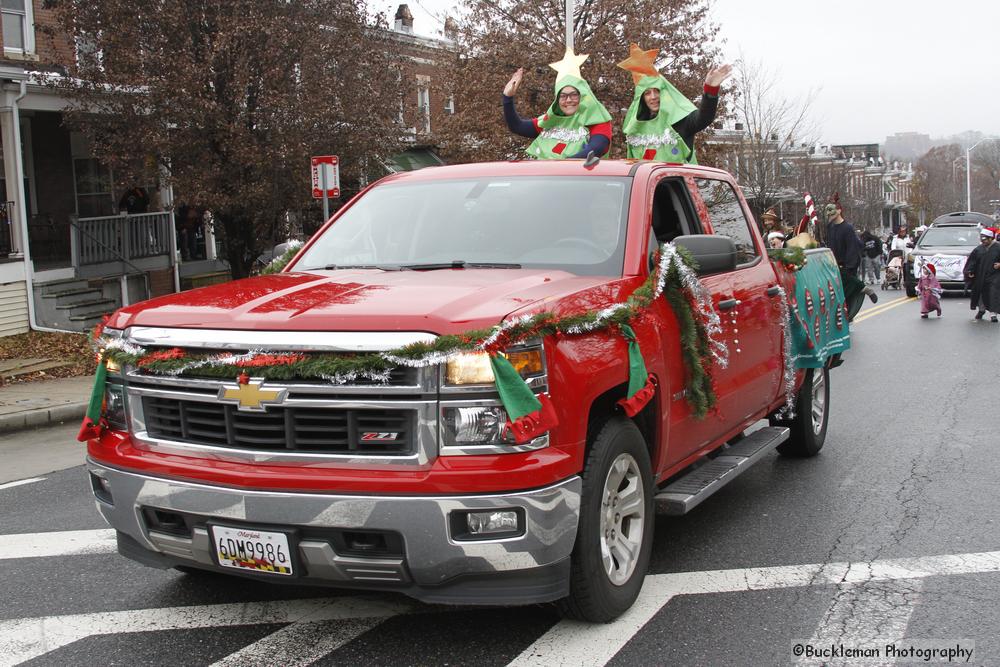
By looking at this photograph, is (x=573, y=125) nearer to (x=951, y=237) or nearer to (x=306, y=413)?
(x=306, y=413)

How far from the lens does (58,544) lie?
556 cm

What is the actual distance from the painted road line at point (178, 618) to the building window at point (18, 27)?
1730 cm

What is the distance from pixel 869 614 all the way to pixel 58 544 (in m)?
4.20

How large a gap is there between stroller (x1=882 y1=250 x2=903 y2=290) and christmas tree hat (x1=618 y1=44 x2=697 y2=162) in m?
25.4

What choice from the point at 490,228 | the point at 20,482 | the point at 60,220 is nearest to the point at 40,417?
the point at 20,482

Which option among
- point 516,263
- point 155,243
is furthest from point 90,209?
point 516,263

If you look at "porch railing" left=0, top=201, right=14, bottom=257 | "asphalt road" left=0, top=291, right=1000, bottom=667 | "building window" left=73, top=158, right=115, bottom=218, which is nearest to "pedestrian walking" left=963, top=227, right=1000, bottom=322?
"asphalt road" left=0, top=291, right=1000, bottom=667

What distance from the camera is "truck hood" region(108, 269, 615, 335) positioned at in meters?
3.61

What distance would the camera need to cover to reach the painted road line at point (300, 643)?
386 centimetres

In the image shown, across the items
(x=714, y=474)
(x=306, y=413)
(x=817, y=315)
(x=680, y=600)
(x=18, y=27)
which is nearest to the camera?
(x=306, y=413)

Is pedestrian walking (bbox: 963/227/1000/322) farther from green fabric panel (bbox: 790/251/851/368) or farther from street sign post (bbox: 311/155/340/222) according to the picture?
green fabric panel (bbox: 790/251/851/368)

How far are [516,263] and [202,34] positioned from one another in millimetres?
14269

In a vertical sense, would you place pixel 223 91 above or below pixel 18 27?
below

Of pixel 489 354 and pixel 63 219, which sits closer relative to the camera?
pixel 489 354
